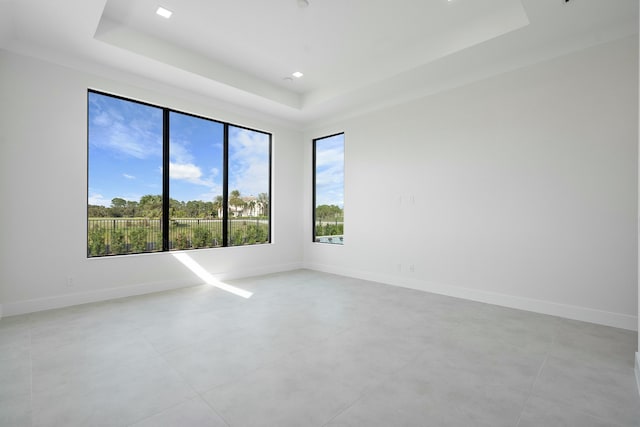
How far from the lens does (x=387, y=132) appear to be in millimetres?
5340

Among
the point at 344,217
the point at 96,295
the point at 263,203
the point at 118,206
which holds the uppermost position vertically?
the point at 263,203

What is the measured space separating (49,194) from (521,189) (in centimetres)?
575

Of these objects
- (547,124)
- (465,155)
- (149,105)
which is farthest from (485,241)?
(149,105)

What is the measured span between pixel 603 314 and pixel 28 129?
22.1ft

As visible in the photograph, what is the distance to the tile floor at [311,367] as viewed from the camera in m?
1.83

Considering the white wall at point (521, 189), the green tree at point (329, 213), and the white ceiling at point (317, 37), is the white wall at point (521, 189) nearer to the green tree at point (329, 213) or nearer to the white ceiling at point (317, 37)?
the white ceiling at point (317, 37)

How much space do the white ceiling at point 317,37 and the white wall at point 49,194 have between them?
316 mm

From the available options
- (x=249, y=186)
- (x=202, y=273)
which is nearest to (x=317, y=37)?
(x=249, y=186)

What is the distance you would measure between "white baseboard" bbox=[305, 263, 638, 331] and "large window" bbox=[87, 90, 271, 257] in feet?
9.21

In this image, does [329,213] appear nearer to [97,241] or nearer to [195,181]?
[195,181]

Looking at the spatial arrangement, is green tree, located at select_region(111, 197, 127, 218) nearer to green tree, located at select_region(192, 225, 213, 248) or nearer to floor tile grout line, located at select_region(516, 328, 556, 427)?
green tree, located at select_region(192, 225, 213, 248)

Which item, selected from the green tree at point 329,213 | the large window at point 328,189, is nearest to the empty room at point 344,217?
the large window at point 328,189

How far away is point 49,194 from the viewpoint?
383 centimetres

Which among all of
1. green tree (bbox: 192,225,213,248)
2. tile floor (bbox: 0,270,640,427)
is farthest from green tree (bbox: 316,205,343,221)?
tile floor (bbox: 0,270,640,427)
